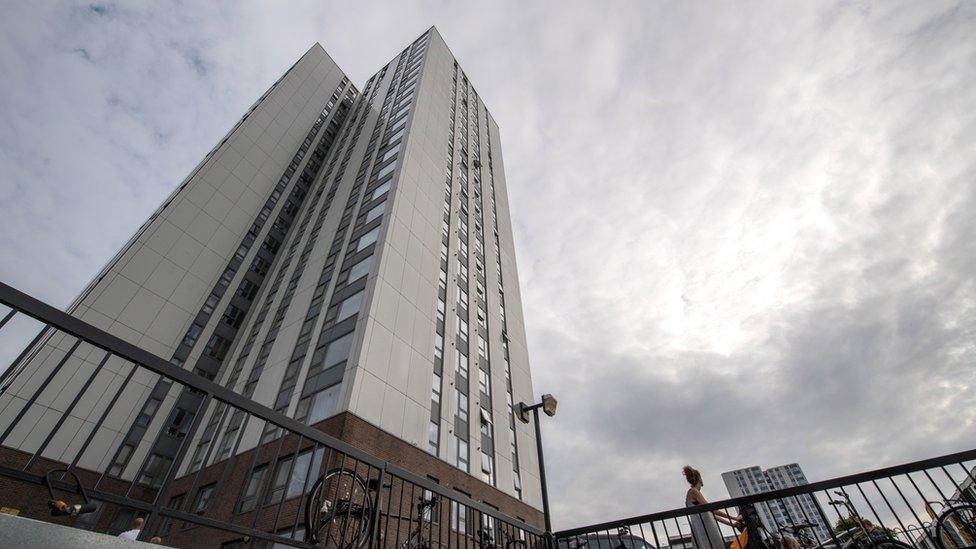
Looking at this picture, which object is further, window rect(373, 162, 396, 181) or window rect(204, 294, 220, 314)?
window rect(204, 294, 220, 314)

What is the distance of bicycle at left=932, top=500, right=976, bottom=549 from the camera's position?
5.70m

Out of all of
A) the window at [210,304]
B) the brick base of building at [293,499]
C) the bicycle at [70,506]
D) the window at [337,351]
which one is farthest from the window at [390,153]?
the bicycle at [70,506]

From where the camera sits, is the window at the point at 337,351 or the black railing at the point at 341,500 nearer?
the black railing at the point at 341,500

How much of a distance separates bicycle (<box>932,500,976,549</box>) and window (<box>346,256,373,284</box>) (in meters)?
24.2

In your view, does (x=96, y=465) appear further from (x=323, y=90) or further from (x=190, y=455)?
(x=323, y=90)

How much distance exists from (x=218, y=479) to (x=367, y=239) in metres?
21.7

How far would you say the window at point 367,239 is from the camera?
28.8m

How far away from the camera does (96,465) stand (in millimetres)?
25266

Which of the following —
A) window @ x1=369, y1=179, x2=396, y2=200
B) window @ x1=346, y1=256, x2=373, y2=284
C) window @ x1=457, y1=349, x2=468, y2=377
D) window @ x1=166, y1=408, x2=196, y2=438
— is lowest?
window @ x1=166, y1=408, x2=196, y2=438

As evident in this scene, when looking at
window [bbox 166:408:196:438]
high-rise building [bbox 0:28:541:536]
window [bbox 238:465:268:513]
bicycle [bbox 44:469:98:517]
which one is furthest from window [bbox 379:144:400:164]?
bicycle [bbox 44:469:98:517]

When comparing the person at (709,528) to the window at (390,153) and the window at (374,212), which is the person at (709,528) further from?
the window at (390,153)

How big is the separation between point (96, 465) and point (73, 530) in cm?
3077

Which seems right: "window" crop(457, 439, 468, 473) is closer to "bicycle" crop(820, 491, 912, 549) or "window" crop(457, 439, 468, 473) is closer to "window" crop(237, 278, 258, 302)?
"bicycle" crop(820, 491, 912, 549)

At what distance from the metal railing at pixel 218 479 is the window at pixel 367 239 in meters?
11.6
